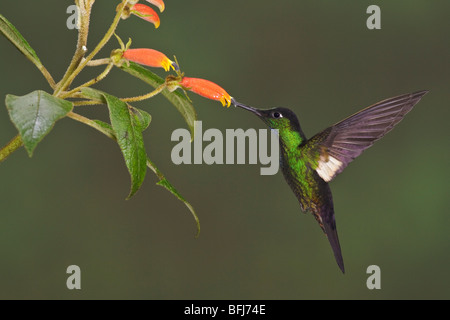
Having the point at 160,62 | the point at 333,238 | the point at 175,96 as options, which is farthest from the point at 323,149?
the point at 160,62

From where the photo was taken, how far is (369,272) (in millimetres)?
1972

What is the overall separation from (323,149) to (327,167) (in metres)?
0.03

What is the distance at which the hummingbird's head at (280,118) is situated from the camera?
2.82 ft

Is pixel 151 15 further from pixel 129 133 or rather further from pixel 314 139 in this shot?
pixel 314 139

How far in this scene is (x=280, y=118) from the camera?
0.88 m

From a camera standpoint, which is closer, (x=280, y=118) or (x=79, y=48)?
(x=79, y=48)

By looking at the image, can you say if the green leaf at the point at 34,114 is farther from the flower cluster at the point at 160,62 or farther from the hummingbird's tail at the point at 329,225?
the hummingbird's tail at the point at 329,225

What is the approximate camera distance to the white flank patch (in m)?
0.87

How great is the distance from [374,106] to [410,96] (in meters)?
0.06

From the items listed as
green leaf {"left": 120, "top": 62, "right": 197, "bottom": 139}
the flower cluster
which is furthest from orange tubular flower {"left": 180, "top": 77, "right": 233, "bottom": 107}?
green leaf {"left": 120, "top": 62, "right": 197, "bottom": 139}

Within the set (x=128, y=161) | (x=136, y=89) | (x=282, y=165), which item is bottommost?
(x=128, y=161)

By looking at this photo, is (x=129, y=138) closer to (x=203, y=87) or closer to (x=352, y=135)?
(x=203, y=87)

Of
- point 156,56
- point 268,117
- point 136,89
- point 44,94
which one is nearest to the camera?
point 44,94

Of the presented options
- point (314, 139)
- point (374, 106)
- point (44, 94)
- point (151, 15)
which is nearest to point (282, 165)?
point (314, 139)
